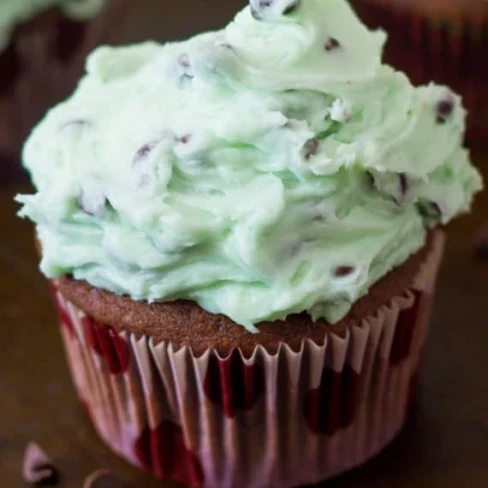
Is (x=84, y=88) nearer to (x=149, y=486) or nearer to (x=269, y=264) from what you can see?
(x=269, y=264)

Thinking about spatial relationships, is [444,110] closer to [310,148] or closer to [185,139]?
[310,148]

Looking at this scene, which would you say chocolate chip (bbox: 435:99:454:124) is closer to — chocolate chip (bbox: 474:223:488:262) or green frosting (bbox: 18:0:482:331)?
green frosting (bbox: 18:0:482:331)

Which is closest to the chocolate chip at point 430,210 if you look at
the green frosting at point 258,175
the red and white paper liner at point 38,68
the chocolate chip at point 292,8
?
the green frosting at point 258,175

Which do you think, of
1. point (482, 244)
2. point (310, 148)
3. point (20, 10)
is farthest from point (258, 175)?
point (20, 10)

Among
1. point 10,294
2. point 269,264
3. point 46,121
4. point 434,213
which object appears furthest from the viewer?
point 10,294

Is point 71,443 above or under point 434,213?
under

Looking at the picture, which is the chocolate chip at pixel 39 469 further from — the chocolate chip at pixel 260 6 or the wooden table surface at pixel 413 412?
the chocolate chip at pixel 260 6

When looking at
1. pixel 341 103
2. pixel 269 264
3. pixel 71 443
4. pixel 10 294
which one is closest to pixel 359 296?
pixel 269 264

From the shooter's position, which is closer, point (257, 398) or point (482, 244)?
point (257, 398)
